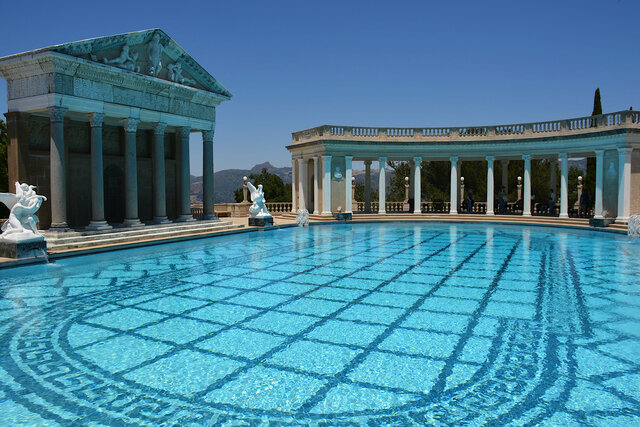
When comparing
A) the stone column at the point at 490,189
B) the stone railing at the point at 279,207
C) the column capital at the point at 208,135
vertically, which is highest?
the column capital at the point at 208,135

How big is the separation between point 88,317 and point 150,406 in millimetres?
4192

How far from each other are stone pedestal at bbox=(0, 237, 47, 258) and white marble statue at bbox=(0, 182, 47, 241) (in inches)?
5.1

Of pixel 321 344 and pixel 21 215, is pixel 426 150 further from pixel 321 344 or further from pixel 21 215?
pixel 321 344

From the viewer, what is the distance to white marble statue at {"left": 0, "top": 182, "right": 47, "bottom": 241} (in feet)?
46.7

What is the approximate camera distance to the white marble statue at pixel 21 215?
1424 centimetres

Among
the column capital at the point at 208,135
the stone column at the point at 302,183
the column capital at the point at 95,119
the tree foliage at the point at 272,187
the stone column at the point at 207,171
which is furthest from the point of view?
the tree foliage at the point at 272,187

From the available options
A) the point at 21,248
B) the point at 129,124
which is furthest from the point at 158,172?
the point at 21,248

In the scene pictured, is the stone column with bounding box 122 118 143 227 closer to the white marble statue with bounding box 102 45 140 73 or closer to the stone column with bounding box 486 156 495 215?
the white marble statue with bounding box 102 45 140 73

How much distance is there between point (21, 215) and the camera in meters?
14.5

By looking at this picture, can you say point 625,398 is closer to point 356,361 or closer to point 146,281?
point 356,361

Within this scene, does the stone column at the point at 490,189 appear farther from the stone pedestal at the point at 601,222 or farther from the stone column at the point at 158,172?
the stone column at the point at 158,172

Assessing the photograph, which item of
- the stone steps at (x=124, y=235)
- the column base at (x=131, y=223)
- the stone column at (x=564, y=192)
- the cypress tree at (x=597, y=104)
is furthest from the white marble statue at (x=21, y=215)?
the cypress tree at (x=597, y=104)

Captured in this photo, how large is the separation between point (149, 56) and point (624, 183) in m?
25.7

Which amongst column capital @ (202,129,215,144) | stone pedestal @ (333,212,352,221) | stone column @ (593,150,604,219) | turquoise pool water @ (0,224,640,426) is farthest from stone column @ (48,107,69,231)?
stone column @ (593,150,604,219)
